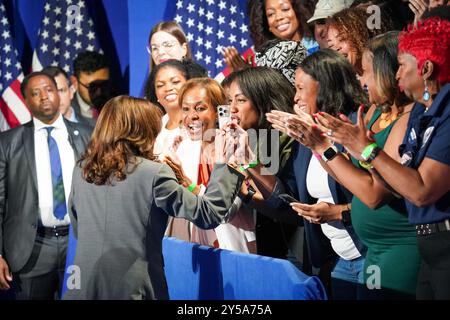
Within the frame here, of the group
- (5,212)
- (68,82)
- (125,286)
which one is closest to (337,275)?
(125,286)

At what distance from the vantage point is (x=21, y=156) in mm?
5637

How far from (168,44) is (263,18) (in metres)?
0.82

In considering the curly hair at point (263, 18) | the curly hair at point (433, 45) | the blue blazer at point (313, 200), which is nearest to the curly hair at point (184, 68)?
the curly hair at point (263, 18)

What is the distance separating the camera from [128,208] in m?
3.38

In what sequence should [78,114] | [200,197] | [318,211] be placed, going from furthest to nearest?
[78,114] → [318,211] → [200,197]

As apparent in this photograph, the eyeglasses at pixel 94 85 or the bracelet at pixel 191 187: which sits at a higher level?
the eyeglasses at pixel 94 85

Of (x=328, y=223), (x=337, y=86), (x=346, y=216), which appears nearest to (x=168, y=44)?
(x=337, y=86)

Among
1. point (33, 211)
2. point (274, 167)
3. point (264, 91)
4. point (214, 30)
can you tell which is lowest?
point (33, 211)

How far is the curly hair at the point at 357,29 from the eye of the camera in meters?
4.29

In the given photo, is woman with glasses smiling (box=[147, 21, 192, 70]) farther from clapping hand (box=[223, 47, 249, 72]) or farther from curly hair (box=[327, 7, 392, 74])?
curly hair (box=[327, 7, 392, 74])

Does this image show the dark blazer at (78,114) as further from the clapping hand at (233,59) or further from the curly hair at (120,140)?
the curly hair at (120,140)

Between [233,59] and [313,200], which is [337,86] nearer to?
[313,200]

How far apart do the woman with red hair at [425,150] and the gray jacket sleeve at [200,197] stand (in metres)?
0.62
